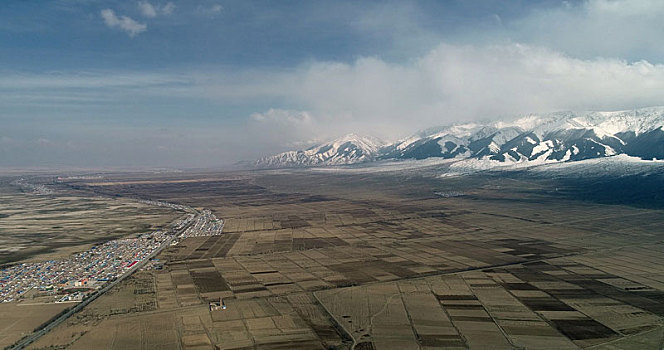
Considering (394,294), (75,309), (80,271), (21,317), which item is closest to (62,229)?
(80,271)

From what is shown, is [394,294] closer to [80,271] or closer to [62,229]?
[80,271]

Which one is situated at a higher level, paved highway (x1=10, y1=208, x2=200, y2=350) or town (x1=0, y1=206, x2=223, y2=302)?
town (x1=0, y1=206, x2=223, y2=302)

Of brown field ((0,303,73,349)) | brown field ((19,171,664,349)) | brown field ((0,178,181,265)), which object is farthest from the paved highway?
brown field ((0,178,181,265))

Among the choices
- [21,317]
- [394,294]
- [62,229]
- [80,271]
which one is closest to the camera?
[21,317]

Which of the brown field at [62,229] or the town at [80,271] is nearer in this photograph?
the town at [80,271]

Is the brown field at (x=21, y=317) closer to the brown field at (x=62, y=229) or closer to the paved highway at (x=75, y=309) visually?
the paved highway at (x=75, y=309)

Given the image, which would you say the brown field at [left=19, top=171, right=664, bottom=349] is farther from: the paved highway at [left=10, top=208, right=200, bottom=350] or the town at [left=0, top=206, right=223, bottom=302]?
the town at [left=0, top=206, right=223, bottom=302]

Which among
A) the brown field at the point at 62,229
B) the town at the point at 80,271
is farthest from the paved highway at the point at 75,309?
the brown field at the point at 62,229

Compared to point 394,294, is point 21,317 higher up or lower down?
higher up

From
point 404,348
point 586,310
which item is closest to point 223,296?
point 404,348
